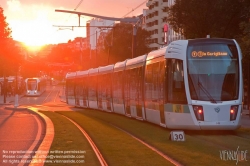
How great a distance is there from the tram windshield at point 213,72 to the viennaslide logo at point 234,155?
568 centimetres

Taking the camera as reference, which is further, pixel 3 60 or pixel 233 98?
pixel 3 60

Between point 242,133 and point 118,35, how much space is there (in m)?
71.8

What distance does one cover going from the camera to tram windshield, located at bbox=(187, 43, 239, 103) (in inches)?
784

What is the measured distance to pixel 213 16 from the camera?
43.8m

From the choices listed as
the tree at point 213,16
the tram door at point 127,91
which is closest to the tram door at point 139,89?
the tram door at point 127,91

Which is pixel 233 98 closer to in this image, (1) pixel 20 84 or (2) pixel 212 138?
(2) pixel 212 138

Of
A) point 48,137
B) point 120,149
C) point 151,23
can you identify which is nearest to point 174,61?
point 48,137

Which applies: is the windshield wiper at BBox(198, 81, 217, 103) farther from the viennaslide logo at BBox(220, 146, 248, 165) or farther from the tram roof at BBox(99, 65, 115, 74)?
the tram roof at BBox(99, 65, 115, 74)

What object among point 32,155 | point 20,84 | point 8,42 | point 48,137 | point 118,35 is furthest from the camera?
point 20,84

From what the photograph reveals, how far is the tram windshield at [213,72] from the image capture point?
1992 cm

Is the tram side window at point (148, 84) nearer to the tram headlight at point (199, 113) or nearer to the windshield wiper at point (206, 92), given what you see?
the windshield wiper at point (206, 92)

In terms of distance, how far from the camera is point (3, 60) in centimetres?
6944

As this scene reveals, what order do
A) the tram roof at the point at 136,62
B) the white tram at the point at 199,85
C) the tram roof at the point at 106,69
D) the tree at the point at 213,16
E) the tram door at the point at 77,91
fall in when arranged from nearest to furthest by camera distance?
the white tram at the point at 199,85 → the tram roof at the point at 136,62 → the tram roof at the point at 106,69 → the tree at the point at 213,16 → the tram door at the point at 77,91

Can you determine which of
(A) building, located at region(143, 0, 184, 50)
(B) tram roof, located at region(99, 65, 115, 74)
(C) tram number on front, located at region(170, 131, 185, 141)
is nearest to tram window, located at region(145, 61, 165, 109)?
(C) tram number on front, located at region(170, 131, 185, 141)
